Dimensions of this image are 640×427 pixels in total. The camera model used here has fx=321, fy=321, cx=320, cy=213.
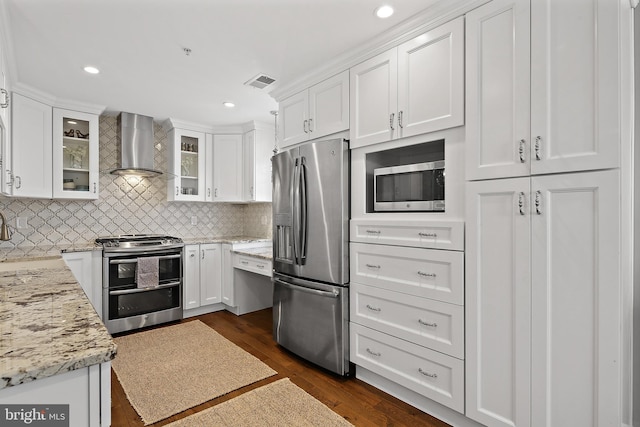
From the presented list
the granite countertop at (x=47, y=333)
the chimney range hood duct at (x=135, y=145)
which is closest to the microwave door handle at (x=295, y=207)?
the granite countertop at (x=47, y=333)

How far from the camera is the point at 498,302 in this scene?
65.7 inches

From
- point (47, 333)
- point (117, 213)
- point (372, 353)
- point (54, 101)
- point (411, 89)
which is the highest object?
point (54, 101)

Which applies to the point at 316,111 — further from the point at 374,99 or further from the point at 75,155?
the point at 75,155

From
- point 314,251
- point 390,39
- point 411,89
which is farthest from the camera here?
point 314,251

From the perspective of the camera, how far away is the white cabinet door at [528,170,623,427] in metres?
1.35

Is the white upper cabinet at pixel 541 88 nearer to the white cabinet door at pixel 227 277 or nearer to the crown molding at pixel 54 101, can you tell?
the white cabinet door at pixel 227 277

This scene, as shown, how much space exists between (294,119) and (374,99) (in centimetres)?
92

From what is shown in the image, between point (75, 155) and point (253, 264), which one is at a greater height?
point (75, 155)

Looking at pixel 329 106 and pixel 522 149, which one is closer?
pixel 522 149

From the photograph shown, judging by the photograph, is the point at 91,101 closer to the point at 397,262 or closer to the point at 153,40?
the point at 153,40

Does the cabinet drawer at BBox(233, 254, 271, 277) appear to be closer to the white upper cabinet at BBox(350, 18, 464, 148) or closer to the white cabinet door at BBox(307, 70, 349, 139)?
the white cabinet door at BBox(307, 70, 349, 139)

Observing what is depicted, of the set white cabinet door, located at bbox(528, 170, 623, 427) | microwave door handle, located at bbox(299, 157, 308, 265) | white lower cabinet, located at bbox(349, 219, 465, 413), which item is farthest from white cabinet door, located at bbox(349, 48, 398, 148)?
white cabinet door, located at bbox(528, 170, 623, 427)

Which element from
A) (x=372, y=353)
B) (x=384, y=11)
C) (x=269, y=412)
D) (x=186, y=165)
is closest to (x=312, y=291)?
(x=372, y=353)

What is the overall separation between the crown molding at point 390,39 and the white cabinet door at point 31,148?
2462mm
